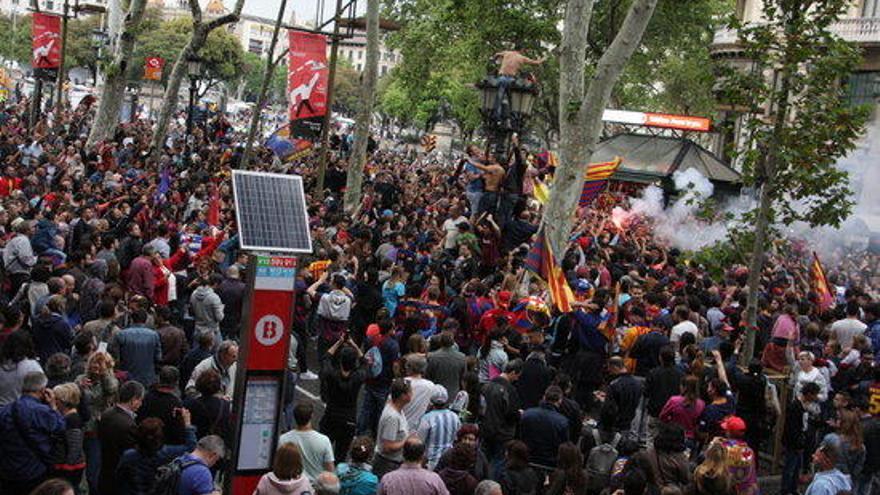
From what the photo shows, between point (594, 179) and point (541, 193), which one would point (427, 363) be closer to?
point (594, 179)

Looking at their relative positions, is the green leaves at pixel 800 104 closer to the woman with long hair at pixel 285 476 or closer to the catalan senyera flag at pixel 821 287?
the catalan senyera flag at pixel 821 287

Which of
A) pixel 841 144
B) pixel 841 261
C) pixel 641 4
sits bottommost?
pixel 841 261

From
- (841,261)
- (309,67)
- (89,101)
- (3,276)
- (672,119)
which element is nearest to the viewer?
(3,276)

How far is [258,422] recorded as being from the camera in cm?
750

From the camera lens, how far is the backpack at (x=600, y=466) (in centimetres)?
877

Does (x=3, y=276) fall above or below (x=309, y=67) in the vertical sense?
below

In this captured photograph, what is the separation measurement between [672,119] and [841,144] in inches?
903

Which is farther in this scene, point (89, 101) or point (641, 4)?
point (89, 101)

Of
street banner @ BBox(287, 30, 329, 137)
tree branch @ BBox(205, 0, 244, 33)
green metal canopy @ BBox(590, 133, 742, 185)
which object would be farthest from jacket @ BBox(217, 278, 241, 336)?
green metal canopy @ BBox(590, 133, 742, 185)

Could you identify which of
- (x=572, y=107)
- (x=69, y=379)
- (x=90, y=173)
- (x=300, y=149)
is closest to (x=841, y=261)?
(x=300, y=149)

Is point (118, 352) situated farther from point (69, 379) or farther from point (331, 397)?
point (331, 397)

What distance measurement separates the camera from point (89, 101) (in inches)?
1474

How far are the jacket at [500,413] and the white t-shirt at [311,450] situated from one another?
213 cm

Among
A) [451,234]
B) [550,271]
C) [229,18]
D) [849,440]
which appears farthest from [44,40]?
[849,440]
